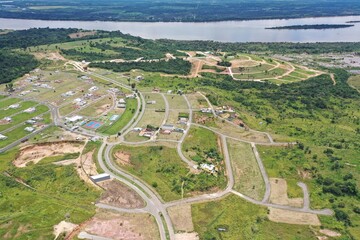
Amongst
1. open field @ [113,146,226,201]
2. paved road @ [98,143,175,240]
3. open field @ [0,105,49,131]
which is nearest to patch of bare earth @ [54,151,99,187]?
paved road @ [98,143,175,240]

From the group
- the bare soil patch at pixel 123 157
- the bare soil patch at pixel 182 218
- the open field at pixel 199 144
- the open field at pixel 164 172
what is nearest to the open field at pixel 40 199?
the bare soil patch at pixel 123 157

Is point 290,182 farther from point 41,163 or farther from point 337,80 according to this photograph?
point 337,80

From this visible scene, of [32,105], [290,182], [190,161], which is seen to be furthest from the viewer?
[32,105]

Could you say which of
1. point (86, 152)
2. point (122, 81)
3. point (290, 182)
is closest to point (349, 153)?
point (290, 182)

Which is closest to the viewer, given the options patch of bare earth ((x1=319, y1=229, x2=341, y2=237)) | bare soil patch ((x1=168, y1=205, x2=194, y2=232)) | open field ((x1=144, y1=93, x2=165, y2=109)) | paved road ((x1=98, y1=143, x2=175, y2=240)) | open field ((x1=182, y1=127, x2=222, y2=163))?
patch of bare earth ((x1=319, y1=229, x2=341, y2=237))

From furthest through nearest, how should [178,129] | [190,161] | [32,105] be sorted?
[32,105] < [178,129] < [190,161]

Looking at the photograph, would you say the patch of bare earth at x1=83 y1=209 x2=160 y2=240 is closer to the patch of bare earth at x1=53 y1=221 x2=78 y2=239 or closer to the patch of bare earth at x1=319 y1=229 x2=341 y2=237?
the patch of bare earth at x1=53 y1=221 x2=78 y2=239
